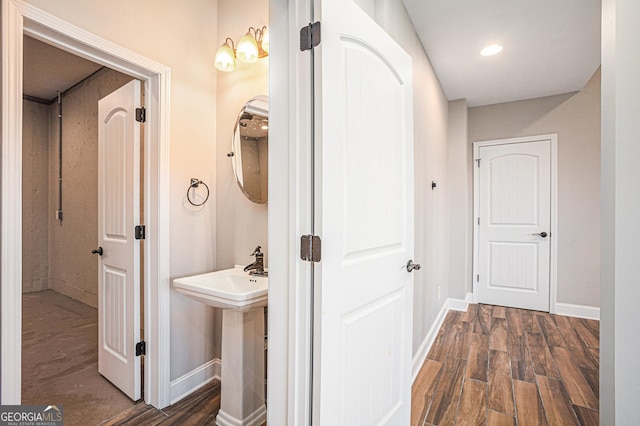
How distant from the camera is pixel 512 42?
2.60 m

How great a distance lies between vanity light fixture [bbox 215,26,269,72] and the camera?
1.92 meters

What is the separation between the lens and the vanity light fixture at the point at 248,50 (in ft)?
6.30

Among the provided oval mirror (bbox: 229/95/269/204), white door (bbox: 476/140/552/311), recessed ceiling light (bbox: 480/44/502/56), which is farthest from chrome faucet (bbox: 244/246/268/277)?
white door (bbox: 476/140/552/311)

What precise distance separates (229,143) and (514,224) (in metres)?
3.68

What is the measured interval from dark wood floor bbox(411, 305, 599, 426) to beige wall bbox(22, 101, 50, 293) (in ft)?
17.2

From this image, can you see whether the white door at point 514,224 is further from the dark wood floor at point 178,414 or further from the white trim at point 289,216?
the white trim at point 289,216

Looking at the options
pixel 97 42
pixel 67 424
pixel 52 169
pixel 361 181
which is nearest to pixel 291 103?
pixel 361 181

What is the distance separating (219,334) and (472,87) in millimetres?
3695

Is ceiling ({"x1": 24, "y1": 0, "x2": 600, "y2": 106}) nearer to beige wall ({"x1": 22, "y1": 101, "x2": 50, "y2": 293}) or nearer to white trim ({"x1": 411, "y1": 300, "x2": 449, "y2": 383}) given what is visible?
beige wall ({"x1": 22, "y1": 101, "x2": 50, "y2": 293})

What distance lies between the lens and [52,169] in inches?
171

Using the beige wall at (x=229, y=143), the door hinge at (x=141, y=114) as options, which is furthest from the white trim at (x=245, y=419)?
the door hinge at (x=141, y=114)

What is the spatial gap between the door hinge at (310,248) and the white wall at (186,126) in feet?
4.11

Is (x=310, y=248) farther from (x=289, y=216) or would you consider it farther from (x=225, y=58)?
(x=225, y=58)

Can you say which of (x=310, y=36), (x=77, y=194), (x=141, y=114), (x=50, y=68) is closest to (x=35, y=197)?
(x=77, y=194)
